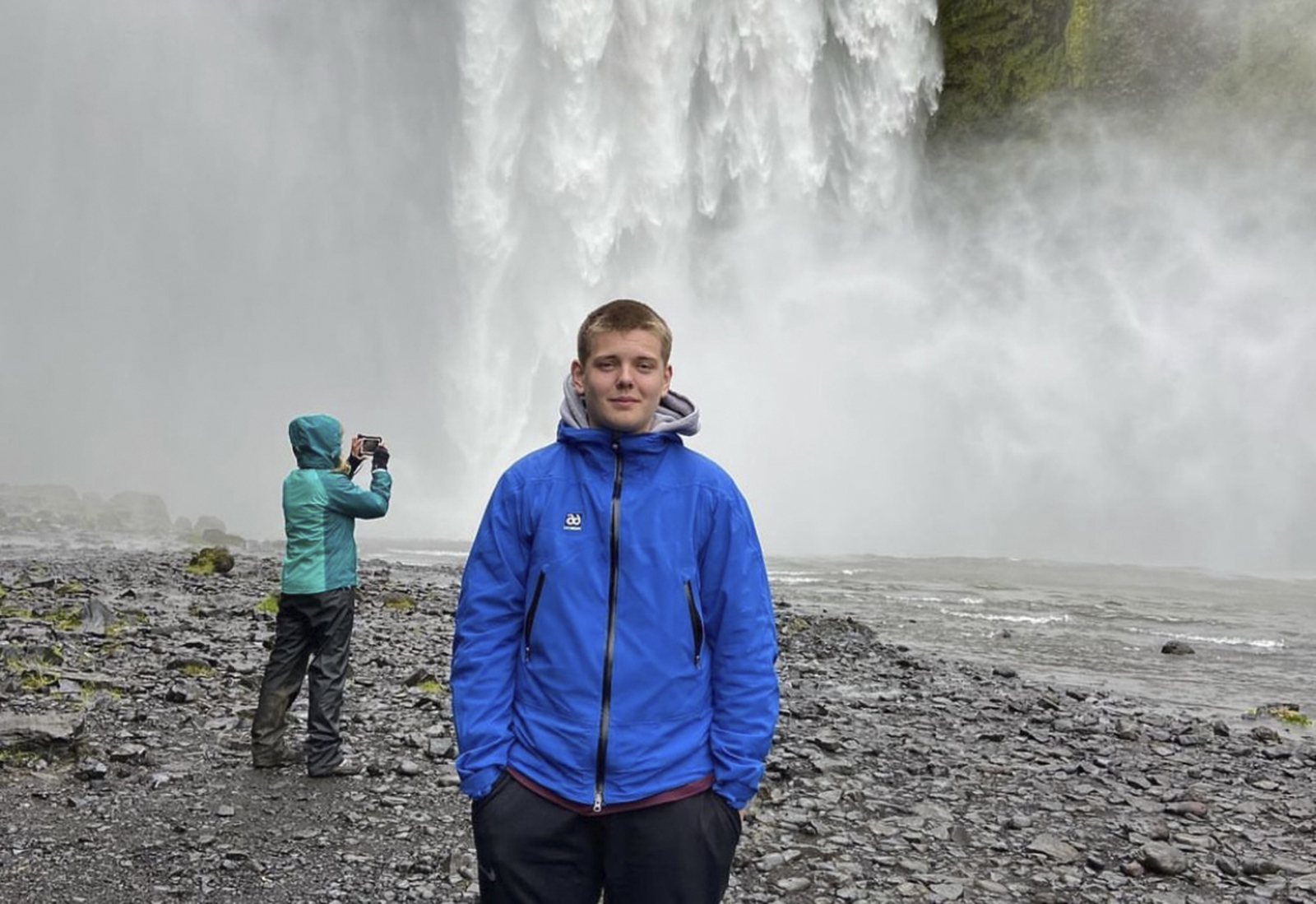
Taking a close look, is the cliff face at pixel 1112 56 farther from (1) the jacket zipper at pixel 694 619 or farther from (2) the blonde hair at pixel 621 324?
(1) the jacket zipper at pixel 694 619

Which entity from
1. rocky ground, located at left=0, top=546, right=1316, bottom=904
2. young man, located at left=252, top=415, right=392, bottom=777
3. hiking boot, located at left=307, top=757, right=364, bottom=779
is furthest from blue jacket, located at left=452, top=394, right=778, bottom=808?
hiking boot, located at left=307, top=757, right=364, bottom=779

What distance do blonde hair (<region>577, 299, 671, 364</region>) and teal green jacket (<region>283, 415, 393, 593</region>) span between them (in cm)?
368

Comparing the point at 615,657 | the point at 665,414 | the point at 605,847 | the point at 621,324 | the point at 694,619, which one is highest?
the point at 621,324

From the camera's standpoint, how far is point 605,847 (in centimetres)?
241

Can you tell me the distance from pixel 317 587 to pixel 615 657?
163 inches

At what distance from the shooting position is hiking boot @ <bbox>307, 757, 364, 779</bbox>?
5.93 metres

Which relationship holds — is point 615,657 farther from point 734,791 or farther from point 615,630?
point 734,791

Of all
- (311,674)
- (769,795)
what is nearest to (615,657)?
(769,795)

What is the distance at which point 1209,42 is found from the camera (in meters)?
49.1

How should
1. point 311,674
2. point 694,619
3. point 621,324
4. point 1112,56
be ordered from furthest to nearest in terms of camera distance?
point 1112,56, point 311,674, point 621,324, point 694,619

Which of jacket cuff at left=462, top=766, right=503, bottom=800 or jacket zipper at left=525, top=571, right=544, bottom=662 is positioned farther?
jacket zipper at left=525, top=571, right=544, bottom=662

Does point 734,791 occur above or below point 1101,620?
above

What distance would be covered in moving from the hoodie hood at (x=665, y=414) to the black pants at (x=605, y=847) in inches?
37.6

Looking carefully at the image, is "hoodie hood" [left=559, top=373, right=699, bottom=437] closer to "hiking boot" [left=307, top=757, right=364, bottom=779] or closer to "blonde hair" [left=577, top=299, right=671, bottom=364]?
"blonde hair" [left=577, top=299, right=671, bottom=364]
